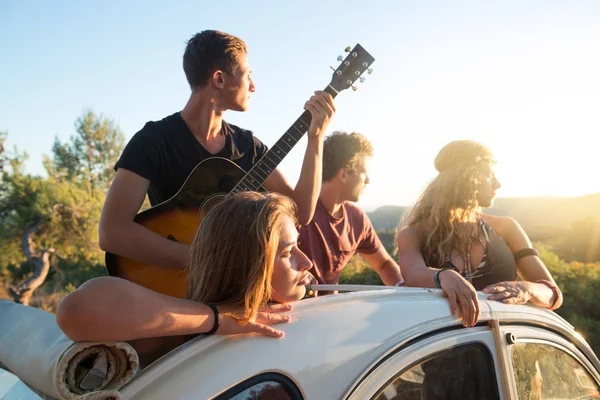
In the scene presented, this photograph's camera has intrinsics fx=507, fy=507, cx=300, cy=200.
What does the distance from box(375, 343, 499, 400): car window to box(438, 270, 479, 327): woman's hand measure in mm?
89

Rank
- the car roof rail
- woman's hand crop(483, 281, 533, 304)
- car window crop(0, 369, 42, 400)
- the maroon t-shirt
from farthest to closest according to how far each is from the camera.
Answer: the maroon t-shirt < woman's hand crop(483, 281, 533, 304) < the car roof rail < car window crop(0, 369, 42, 400)

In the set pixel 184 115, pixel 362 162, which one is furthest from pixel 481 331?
pixel 362 162

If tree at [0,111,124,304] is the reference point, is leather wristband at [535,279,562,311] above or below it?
Answer: below

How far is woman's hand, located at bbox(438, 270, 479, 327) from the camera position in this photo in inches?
67.8

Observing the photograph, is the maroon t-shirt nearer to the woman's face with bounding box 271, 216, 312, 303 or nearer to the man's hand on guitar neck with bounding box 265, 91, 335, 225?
the man's hand on guitar neck with bounding box 265, 91, 335, 225

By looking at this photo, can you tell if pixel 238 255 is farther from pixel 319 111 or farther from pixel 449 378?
pixel 319 111

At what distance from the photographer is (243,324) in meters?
1.34

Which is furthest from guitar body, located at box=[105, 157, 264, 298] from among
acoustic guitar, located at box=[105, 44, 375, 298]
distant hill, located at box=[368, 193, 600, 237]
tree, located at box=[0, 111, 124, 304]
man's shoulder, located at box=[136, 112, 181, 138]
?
tree, located at box=[0, 111, 124, 304]

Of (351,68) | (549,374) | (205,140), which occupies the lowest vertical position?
(549,374)

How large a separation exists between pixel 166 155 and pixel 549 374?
1.89m

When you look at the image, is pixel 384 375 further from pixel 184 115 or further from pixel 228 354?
pixel 184 115

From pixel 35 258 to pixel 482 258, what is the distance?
14719mm

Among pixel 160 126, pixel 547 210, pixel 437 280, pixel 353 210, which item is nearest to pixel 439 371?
pixel 437 280

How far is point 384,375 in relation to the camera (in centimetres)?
140
